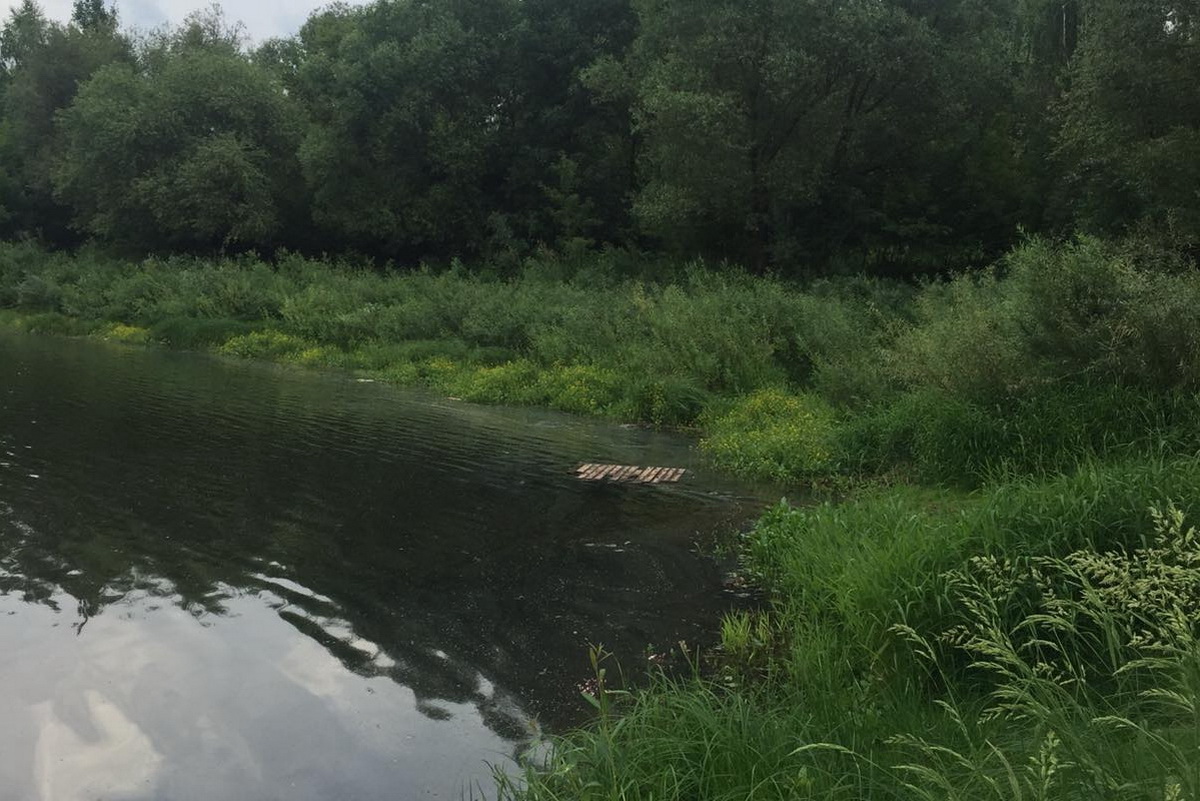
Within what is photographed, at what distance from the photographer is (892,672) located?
5.44m

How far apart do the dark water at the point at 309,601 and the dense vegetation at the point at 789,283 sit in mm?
822

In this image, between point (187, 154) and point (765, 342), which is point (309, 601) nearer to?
point (765, 342)

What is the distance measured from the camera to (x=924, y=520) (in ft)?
24.2

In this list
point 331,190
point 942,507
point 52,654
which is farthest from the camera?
point 331,190

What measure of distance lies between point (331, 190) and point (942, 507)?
36039mm

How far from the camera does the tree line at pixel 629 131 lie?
25.0 m

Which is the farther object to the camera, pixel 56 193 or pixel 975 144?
pixel 56 193

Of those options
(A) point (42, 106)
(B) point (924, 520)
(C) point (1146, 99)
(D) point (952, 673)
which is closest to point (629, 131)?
(C) point (1146, 99)

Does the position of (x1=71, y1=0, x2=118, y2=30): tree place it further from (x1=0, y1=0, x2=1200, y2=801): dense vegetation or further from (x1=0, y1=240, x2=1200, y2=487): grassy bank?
(x1=0, y1=240, x2=1200, y2=487): grassy bank

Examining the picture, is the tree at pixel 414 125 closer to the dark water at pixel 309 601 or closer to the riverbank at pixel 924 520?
the riverbank at pixel 924 520

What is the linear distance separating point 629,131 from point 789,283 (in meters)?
17.2

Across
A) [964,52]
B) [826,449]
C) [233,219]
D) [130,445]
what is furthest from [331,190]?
[826,449]

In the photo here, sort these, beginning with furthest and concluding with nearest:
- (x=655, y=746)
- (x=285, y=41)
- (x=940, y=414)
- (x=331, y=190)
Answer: (x=285, y=41) → (x=331, y=190) → (x=940, y=414) → (x=655, y=746)

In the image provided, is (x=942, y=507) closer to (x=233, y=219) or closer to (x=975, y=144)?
(x=975, y=144)
